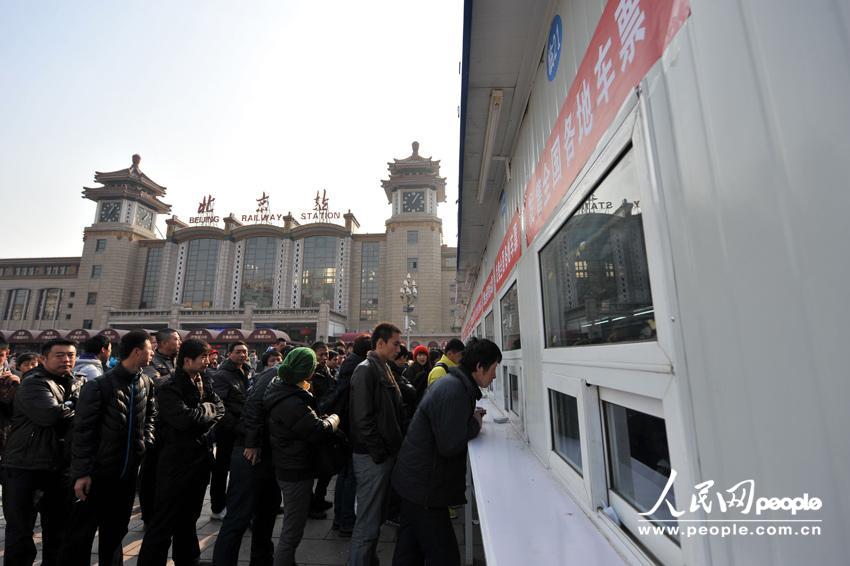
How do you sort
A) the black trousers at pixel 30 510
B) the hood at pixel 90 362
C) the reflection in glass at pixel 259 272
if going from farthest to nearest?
the reflection in glass at pixel 259 272
the hood at pixel 90 362
the black trousers at pixel 30 510

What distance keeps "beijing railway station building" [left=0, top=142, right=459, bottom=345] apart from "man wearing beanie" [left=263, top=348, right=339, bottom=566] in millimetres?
36128

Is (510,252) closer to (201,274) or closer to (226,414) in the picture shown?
(226,414)

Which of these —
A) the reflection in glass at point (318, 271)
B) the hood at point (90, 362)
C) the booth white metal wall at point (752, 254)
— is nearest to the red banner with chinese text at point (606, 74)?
the booth white metal wall at point (752, 254)

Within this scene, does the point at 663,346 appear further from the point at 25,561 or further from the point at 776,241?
the point at 25,561

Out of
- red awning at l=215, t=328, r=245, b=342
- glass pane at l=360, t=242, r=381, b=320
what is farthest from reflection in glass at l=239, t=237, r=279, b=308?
red awning at l=215, t=328, r=245, b=342

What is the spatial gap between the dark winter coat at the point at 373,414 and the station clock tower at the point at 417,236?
35081 millimetres

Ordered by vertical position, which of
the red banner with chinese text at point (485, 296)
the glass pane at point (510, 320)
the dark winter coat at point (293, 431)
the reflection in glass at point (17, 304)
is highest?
the reflection in glass at point (17, 304)

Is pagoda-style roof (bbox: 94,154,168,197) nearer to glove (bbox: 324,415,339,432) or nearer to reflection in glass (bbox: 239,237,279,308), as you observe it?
reflection in glass (bbox: 239,237,279,308)

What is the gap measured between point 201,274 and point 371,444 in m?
49.1

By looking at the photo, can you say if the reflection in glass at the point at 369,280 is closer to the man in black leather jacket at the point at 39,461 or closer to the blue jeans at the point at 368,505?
the man in black leather jacket at the point at 39,461

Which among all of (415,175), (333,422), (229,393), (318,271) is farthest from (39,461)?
(415,175)

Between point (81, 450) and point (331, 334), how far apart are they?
36.9 m

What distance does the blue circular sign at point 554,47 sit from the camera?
2.19 m

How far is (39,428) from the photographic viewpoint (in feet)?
9.39
